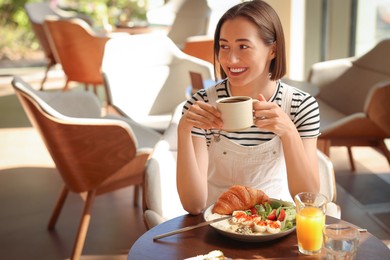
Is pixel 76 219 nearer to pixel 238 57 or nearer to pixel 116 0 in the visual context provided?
pixel 238 57

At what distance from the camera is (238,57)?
1.68 m

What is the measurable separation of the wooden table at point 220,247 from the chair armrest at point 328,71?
2.95 meters

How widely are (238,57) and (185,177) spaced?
1.33ft

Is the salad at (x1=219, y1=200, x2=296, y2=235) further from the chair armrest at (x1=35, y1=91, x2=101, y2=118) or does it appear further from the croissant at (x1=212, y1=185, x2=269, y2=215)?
the chair armrest at (x1=35, y1=91, x2=101, y2=118)

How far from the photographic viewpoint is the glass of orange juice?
4.56 feet

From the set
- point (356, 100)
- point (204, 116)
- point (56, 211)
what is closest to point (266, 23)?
point (204, 116)

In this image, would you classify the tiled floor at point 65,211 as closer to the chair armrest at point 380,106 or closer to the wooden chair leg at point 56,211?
the wooden chair leg at point 56,211

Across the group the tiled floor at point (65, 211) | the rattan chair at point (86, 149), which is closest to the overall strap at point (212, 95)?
the rattan chair at point (86, 149)

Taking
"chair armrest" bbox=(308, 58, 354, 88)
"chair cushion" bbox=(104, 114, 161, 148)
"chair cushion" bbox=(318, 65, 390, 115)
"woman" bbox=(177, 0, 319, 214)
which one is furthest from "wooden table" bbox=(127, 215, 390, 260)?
"chair armrest" bbox=(308, 58, 354, 88)

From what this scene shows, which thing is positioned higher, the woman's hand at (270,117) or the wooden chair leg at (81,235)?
the woman's hand at (270,117)

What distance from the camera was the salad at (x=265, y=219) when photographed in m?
1.44

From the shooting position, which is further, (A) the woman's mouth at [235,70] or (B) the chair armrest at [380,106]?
(B) the chair armrest at [380,106]

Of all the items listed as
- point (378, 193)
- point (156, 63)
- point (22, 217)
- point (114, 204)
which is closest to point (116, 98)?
point (156, 63)

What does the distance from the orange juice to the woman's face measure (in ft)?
1.53
